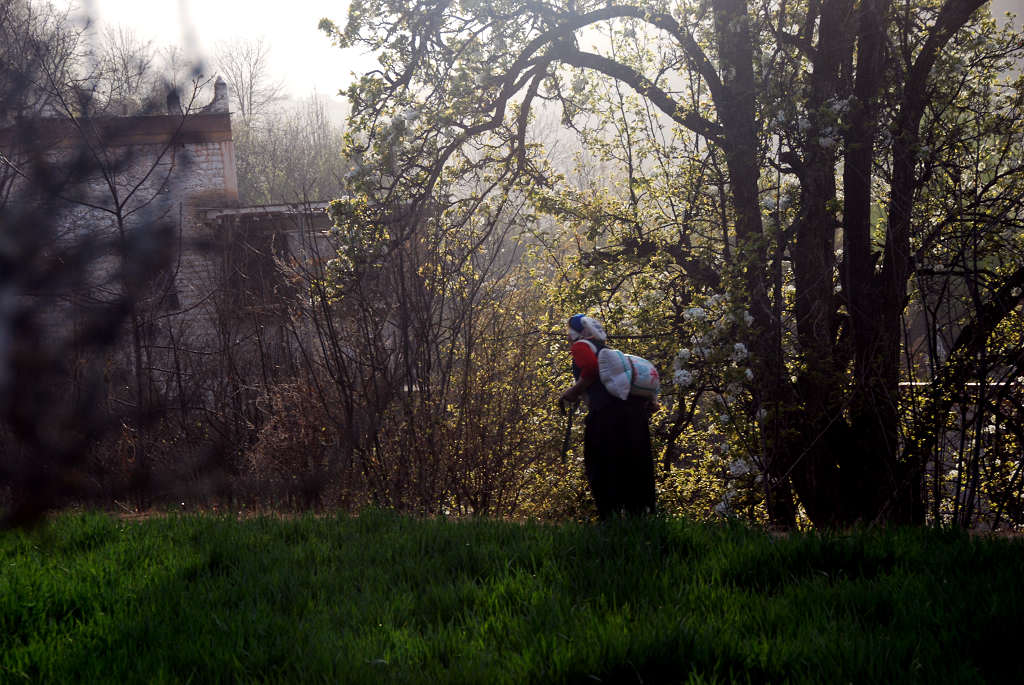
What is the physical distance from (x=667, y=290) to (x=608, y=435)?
16.7 ft

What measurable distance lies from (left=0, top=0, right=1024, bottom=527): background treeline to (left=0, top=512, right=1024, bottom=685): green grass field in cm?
219

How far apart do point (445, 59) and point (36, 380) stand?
968 cm

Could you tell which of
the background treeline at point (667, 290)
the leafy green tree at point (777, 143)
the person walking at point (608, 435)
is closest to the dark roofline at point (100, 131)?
the background treeline at point (667, 290)

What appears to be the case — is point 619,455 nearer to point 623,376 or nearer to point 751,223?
point 623,376

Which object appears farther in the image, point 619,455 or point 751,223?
point 751,223

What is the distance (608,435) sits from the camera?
21.4 feet

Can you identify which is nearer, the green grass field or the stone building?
the green grass field

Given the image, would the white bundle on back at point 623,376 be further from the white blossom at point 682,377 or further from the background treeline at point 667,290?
the white blossom at point 682,377

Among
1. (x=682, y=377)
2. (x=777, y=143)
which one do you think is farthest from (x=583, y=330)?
(x=777, y=143)

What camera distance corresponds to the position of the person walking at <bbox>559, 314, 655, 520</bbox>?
21.3 feet

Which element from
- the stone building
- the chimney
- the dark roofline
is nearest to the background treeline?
the stone building

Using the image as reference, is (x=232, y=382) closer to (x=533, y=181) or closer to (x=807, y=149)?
(x=533, y=181)

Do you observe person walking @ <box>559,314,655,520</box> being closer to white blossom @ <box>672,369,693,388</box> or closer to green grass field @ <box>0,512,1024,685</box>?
green grass field @ <box>0,512,1024,685</box>

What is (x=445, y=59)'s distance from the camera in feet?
34.5
